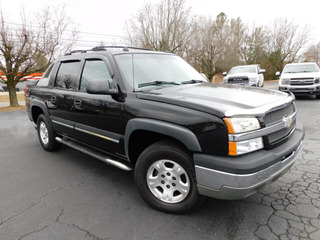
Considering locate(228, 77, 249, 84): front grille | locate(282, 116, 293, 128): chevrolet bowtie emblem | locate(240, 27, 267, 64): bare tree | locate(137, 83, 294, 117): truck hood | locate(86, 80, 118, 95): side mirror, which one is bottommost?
locate(228, 77, 249, 84): front grille

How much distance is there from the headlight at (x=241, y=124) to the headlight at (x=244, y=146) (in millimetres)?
104

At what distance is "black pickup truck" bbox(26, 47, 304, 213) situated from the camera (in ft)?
6.73

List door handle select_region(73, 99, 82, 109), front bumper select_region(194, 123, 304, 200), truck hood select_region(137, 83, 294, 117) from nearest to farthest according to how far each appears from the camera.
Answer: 1. front bumper select_region(194, 123, 304, 200)
2. truck hood select_region(137, 83, 294, 117)
3. door handle select_region(73, 99, 82, 109)

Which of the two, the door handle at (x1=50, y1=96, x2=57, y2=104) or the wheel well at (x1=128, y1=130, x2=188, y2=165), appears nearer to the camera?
the wheel well at (x1=128, y1=130, x2=188, y2=165)

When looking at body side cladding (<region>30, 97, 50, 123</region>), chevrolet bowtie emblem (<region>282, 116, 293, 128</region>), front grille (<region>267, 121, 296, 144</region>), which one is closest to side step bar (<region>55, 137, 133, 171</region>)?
body side cladding (<region>30, 97, 50, 123</region>)

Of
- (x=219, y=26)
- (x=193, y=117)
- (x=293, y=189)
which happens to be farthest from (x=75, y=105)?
(x=219, y=26)

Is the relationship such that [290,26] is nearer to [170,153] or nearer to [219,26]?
[219,26]

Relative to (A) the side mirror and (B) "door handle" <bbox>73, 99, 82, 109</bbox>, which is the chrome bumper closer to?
(A) the side mirror

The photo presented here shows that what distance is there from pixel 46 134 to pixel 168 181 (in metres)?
→ 3.32

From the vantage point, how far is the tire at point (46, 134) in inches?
177

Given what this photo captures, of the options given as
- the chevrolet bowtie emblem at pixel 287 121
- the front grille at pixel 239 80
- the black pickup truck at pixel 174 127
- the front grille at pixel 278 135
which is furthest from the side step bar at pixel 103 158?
the front grille at pixel 239 80

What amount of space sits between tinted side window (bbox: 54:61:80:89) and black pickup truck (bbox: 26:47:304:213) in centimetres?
2

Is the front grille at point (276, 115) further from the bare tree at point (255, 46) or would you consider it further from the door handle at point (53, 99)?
the bare tree at point (255, 46)

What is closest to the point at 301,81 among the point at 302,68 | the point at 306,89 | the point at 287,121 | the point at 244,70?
the point at 306,89
